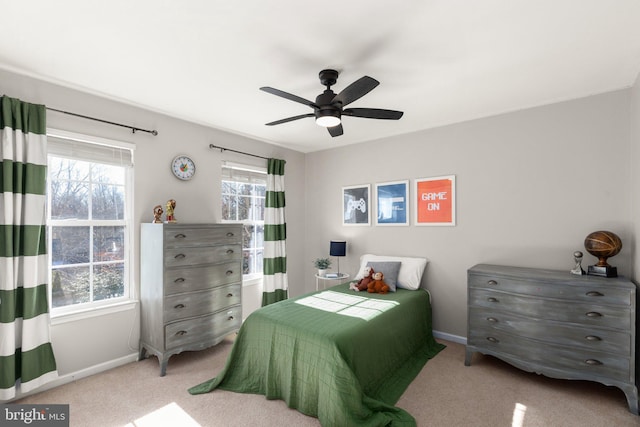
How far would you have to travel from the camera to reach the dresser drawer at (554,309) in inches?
92.4

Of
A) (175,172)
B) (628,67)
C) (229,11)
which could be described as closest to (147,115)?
(175,172)

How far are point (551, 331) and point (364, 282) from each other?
1.78 m

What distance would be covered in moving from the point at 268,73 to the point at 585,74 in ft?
8.59

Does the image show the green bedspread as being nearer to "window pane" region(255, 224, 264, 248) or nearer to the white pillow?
the white pillow

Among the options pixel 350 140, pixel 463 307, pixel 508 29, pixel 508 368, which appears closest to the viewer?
pixel 508 29

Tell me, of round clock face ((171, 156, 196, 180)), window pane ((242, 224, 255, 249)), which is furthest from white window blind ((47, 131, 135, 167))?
window pane ((242, 224, 255, 249))

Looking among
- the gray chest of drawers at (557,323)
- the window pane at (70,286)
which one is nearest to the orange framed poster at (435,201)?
the gray chest of drawers at (557,323)

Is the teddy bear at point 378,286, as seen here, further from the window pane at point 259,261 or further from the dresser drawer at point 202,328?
the window pane at point 259,261

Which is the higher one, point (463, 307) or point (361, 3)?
point (361, 3)

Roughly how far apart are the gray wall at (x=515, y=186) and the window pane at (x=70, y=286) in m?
3.27

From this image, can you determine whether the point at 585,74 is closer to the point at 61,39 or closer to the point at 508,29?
the point at 508,29

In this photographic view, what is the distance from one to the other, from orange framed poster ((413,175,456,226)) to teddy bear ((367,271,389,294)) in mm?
923

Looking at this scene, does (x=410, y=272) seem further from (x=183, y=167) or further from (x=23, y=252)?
(x=23, y=252)

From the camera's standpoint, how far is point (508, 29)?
1.89 metres
